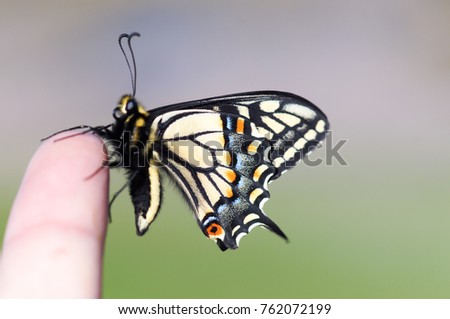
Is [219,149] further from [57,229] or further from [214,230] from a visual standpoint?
[57,229]

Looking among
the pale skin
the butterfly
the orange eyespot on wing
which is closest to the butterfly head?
the butterfly

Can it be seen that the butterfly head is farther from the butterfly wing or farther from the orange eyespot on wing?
the orange eyespot on wing

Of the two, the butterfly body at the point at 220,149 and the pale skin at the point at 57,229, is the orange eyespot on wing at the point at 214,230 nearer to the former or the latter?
the butterfly body at the point at 220,149

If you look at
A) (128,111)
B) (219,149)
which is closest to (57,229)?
(128,111)

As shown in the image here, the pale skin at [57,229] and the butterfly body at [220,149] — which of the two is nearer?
the pale skin at [57,229]

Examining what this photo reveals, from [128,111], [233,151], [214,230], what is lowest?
[214,230]

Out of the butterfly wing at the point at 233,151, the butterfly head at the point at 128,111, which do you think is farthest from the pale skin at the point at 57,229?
the butterfly wing at the point at 233,151
